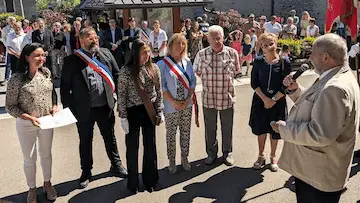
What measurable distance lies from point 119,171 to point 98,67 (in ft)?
4.79

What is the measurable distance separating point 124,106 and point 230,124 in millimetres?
1707

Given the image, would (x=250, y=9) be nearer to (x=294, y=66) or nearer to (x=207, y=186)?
(x=294, y=66)

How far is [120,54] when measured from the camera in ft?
34.6

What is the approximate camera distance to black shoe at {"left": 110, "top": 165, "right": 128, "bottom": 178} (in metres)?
4.95

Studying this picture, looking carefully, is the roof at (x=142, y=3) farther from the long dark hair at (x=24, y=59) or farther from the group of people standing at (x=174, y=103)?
the long dark hair at (x=24, y=59)

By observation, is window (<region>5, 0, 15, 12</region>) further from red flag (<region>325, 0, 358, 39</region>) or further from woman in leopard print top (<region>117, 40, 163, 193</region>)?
red flag (<region>325, 0, 358, 39</region>)

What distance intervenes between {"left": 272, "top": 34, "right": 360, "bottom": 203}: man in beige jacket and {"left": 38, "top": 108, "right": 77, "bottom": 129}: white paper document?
7.23 feet

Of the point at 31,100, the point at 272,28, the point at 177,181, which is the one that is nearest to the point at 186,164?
the point at 177,181

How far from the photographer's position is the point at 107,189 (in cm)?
461

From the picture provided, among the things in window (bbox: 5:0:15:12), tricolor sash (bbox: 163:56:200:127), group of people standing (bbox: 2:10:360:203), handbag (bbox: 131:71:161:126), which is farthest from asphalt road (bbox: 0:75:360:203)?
window (bbox: 5:0:15:12)

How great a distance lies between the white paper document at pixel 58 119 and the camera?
390cm

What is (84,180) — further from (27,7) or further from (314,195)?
(27,7)

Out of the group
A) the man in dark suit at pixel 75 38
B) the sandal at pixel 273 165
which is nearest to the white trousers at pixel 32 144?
the sandal at pixel 273 165

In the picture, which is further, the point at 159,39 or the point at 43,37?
the point at 159,39
